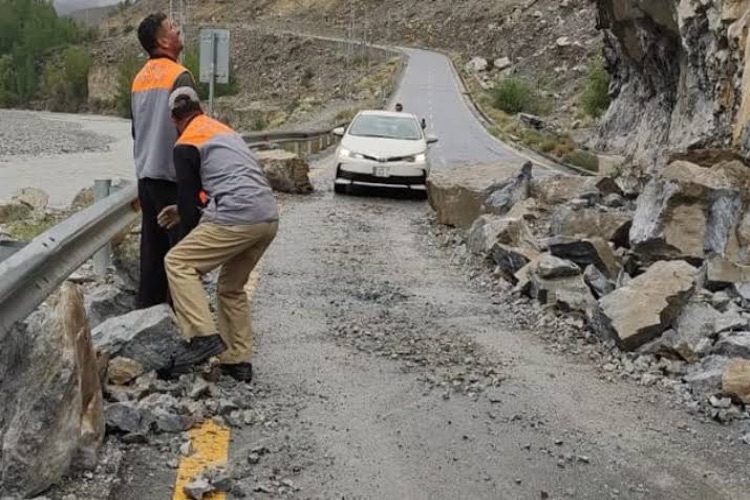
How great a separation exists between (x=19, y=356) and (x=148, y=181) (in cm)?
207

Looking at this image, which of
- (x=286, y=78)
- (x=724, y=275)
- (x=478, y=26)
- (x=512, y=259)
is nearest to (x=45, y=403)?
(x=724, y=275)

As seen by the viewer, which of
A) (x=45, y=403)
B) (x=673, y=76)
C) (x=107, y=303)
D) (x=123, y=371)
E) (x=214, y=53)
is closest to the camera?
(x=45, y=403)

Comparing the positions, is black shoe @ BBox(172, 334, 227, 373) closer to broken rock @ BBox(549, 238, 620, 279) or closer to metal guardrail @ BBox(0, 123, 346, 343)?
metal guardrail @ BBox(0, 123, 346, 343)

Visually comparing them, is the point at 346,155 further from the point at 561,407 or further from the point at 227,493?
the point at 227,493

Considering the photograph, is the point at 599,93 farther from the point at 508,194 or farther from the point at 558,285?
the point at 558,285

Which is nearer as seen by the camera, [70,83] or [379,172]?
[379,172]

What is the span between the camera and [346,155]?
1623 centimetres

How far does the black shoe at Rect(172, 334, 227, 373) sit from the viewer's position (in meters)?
4.93

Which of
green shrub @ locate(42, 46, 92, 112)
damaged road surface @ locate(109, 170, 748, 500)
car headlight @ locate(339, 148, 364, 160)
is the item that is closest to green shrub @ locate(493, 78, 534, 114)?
car headlight @ locate(339, 148, 364, 160)

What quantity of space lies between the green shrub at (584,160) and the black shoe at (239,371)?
2143 centimetres

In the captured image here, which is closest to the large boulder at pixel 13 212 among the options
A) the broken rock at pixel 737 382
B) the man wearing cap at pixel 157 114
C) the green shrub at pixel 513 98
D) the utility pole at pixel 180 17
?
the utility pole at pixel 180 17

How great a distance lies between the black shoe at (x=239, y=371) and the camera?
5113 mm

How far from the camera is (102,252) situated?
6.98 metres

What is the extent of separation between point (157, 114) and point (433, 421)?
228 centimetres
